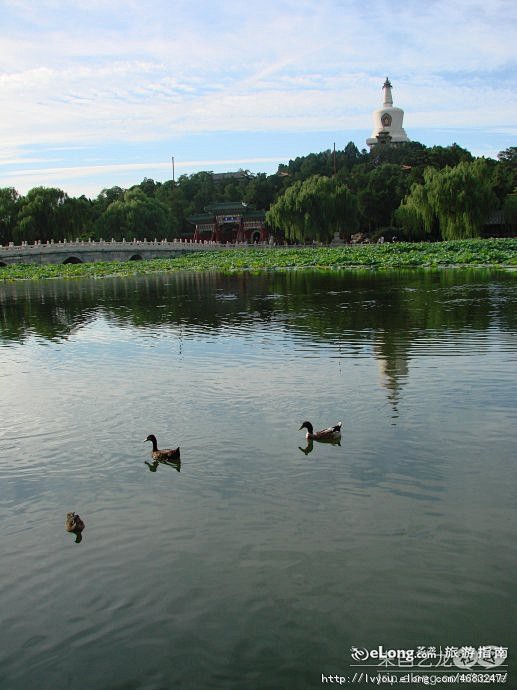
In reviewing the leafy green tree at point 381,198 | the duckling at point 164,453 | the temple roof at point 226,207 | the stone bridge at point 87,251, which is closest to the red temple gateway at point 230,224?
the temple roof at point 226,207

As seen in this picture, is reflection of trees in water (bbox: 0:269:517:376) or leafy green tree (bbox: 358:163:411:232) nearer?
reflection of trees in water (bbox: 0:269:517:376)

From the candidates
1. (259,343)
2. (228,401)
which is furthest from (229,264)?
(228,401)

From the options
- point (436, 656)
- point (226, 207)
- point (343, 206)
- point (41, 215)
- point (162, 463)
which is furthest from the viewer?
point (226, 207)

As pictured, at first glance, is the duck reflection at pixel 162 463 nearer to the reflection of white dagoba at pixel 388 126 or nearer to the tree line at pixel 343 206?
the tree line at pixel 343 206

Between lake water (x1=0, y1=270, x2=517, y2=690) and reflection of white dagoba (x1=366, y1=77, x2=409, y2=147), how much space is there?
101508mm

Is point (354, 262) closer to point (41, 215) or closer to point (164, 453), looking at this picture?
point (41, 215)

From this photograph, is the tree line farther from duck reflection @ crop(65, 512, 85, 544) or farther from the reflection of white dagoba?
duck reflection @ crop(65, 512, 85, 544)

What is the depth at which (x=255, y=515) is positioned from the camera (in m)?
6.17

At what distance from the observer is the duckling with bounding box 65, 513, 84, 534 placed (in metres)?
6.00

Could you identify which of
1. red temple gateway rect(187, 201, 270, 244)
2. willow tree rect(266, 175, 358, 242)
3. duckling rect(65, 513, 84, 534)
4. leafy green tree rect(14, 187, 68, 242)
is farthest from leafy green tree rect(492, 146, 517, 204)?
duckling rect(65, 513, 84, 534)

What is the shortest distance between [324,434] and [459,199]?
45.2 metres

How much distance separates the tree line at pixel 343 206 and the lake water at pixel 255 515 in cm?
3946

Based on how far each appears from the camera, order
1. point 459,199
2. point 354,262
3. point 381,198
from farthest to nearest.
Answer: point 381,198, point 459,199, point 354,262

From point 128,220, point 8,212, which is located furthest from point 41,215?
point 128,220
